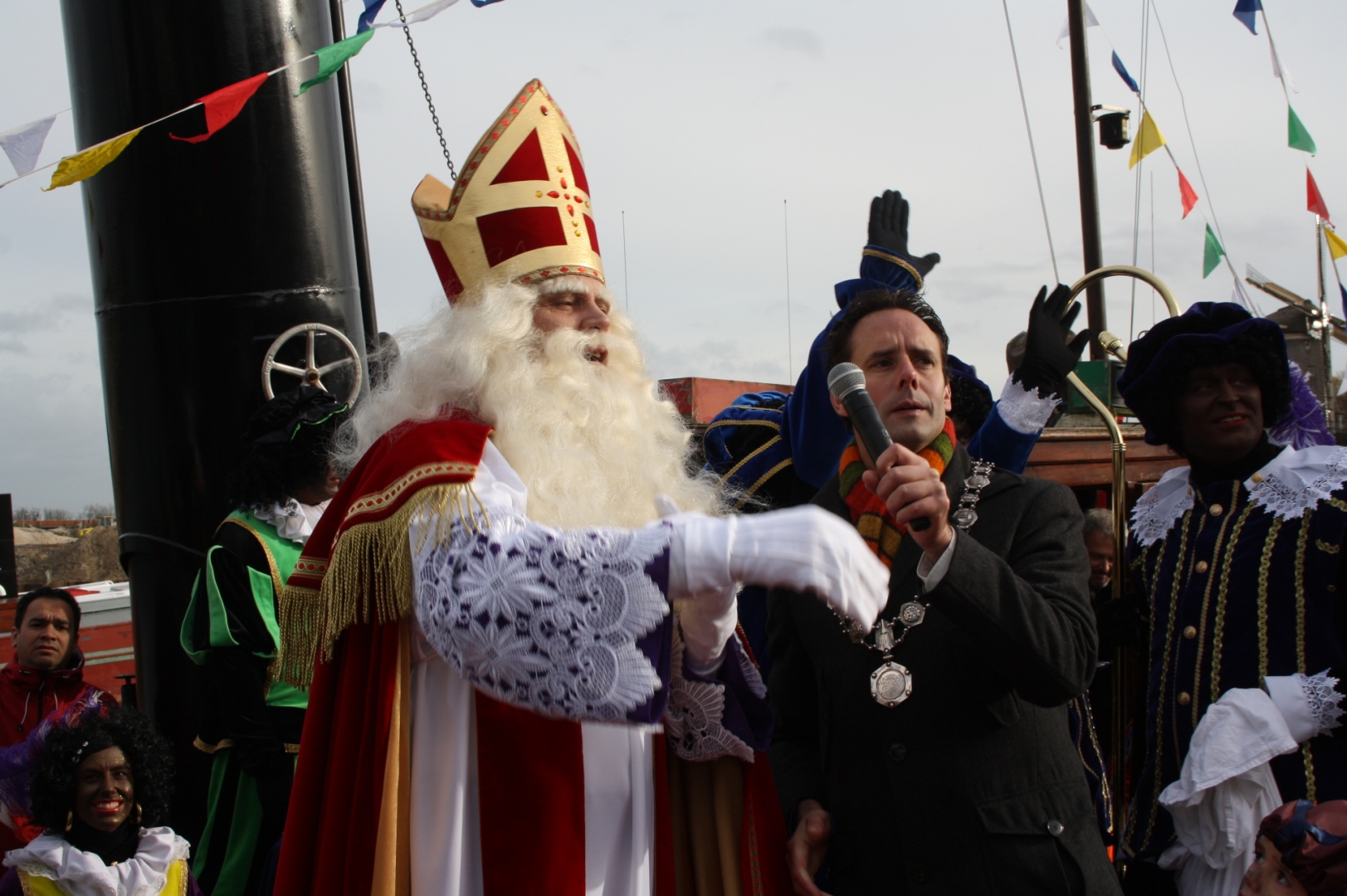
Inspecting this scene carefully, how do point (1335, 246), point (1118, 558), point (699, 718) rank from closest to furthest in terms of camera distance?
point (699, 718) → point (1118, 558) → point (1335, 246)

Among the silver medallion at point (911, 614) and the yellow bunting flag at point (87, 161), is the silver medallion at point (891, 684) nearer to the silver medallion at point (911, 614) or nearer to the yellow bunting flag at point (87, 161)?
the silver medallion at point (911, 614)

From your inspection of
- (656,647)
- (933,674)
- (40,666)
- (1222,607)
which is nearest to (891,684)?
(933,674)

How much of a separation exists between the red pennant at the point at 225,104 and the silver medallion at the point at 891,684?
8.52 feet

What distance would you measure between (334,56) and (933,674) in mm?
2729

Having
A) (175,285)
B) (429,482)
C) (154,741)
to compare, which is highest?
(175,285)

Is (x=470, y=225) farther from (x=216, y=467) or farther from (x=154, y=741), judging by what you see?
(x=154, y=741)

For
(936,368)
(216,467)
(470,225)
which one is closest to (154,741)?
(216,467)

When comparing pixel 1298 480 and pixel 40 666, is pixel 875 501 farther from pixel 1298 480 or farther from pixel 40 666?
pixel 40 666

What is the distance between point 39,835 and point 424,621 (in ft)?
7.94

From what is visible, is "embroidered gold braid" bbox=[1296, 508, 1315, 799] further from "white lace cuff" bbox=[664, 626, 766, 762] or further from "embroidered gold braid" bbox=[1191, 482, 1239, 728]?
"white lace cuff" bbox=[664, 626, 766, 762]

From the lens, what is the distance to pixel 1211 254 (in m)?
7.58

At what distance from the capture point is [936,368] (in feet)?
7.27

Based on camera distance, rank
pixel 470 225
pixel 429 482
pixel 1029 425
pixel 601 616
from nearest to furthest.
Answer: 1. pixel 601 616
2. pixel 429 482
3. pixel 470 225
4. pixel 1029 425

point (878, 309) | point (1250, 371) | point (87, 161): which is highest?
point (87, 161)
